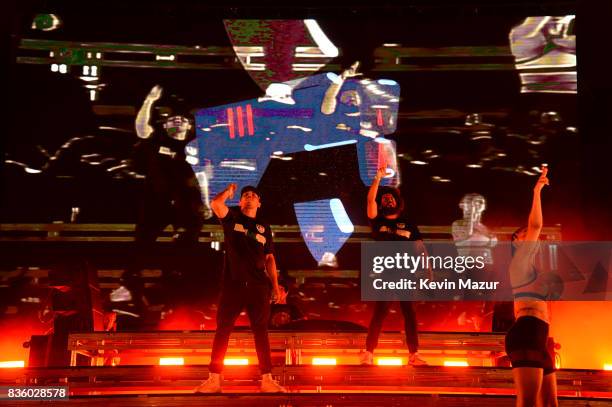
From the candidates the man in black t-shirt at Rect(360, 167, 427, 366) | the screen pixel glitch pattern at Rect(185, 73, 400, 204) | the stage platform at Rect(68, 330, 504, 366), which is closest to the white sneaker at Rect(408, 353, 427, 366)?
the man in black t-shirt at Rect(360, 167, 427, 366)

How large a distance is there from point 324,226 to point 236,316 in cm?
378

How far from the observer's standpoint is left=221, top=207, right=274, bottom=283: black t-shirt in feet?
16.3

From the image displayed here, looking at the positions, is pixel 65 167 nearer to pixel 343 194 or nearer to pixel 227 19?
pixel 227 19

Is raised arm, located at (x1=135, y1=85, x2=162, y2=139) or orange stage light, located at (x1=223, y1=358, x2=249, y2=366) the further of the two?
raised arm, located at (x1=135, y1=85, x2=162, y2=139)

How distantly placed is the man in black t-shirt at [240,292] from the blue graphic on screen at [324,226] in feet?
11.4

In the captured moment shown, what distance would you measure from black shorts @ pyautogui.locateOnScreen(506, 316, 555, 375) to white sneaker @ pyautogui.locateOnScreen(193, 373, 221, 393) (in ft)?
7.29

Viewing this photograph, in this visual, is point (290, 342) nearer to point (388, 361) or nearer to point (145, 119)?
point (388, 361)

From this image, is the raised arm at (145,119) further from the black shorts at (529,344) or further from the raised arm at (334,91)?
the black shorts at (529,344)

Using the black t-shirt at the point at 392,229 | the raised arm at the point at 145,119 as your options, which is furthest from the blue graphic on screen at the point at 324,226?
the black t-shirt at the point at 392,229

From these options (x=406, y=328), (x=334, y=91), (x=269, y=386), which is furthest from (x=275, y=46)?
(x=269, y=386)

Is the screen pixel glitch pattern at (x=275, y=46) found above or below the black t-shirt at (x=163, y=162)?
above

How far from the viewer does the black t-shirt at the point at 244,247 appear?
4.97m

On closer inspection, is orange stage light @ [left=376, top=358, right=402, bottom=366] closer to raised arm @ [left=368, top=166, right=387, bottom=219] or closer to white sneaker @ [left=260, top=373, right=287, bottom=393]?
raised arm @ [left=368, top=166, right=387, bottom=219]

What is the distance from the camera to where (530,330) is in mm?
3605
